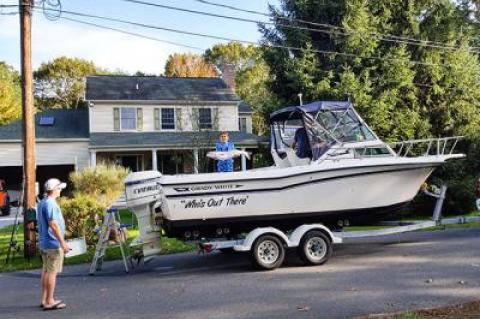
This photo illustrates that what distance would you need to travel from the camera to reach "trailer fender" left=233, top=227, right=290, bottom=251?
8805mm

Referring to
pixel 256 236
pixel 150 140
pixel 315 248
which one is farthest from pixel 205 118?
pixel 256 236

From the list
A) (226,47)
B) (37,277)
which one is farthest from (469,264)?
(226,47)

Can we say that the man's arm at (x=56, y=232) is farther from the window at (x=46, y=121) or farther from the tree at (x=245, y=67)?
the tree at (x=245, y=67)

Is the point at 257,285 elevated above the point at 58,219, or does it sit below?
below

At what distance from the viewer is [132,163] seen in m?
30.9

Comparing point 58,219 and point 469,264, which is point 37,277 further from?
point 469,264

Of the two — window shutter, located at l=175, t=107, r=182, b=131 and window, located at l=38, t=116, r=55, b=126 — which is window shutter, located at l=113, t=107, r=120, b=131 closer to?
window shutter, located at l=175, t=107, r=182, b=131

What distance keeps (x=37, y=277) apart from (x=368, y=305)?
6446 millimetres

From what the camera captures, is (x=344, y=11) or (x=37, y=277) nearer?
(x=37, y=277)

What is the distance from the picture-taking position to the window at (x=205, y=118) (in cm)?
2736

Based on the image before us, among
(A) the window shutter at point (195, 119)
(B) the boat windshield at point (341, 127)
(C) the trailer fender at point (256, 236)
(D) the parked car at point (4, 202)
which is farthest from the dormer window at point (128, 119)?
(C) the trailer fender at point (256, 236)

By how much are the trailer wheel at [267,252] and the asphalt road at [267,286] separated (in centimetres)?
16

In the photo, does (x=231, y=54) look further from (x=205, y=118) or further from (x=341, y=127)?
(x=341, y=127)

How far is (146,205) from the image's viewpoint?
30.6 ft
